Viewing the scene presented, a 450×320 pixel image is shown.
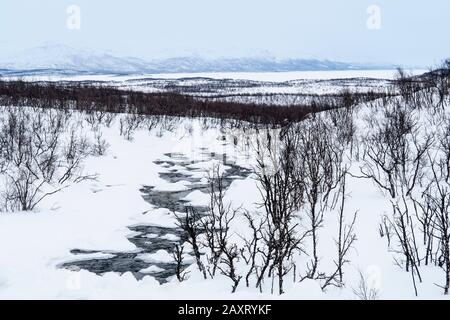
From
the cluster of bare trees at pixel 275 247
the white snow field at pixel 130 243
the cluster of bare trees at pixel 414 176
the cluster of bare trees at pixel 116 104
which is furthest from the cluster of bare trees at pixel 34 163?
the cluster of bare trees at pixel 414 176

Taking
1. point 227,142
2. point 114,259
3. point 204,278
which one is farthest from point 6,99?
point 204,278

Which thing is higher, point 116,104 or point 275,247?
point 116,104

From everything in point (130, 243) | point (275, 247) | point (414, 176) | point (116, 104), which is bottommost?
point (130, 243)

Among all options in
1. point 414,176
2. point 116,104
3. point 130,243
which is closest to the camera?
point 130,243

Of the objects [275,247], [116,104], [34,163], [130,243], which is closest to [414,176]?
[275,247]

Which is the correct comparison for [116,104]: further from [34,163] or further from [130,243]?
[130,243]

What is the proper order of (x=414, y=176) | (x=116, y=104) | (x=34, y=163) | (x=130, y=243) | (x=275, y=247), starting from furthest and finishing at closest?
(x=116, y=104) < (x=34, y=163) < (x=414, y=176) < (x=130, y=243) < (x=275, y=247)

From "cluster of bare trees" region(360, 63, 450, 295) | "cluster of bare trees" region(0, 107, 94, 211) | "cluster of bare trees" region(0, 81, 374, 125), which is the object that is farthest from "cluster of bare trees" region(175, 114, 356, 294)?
"cluster of bare trees" region(0, 81, 374, 125)
